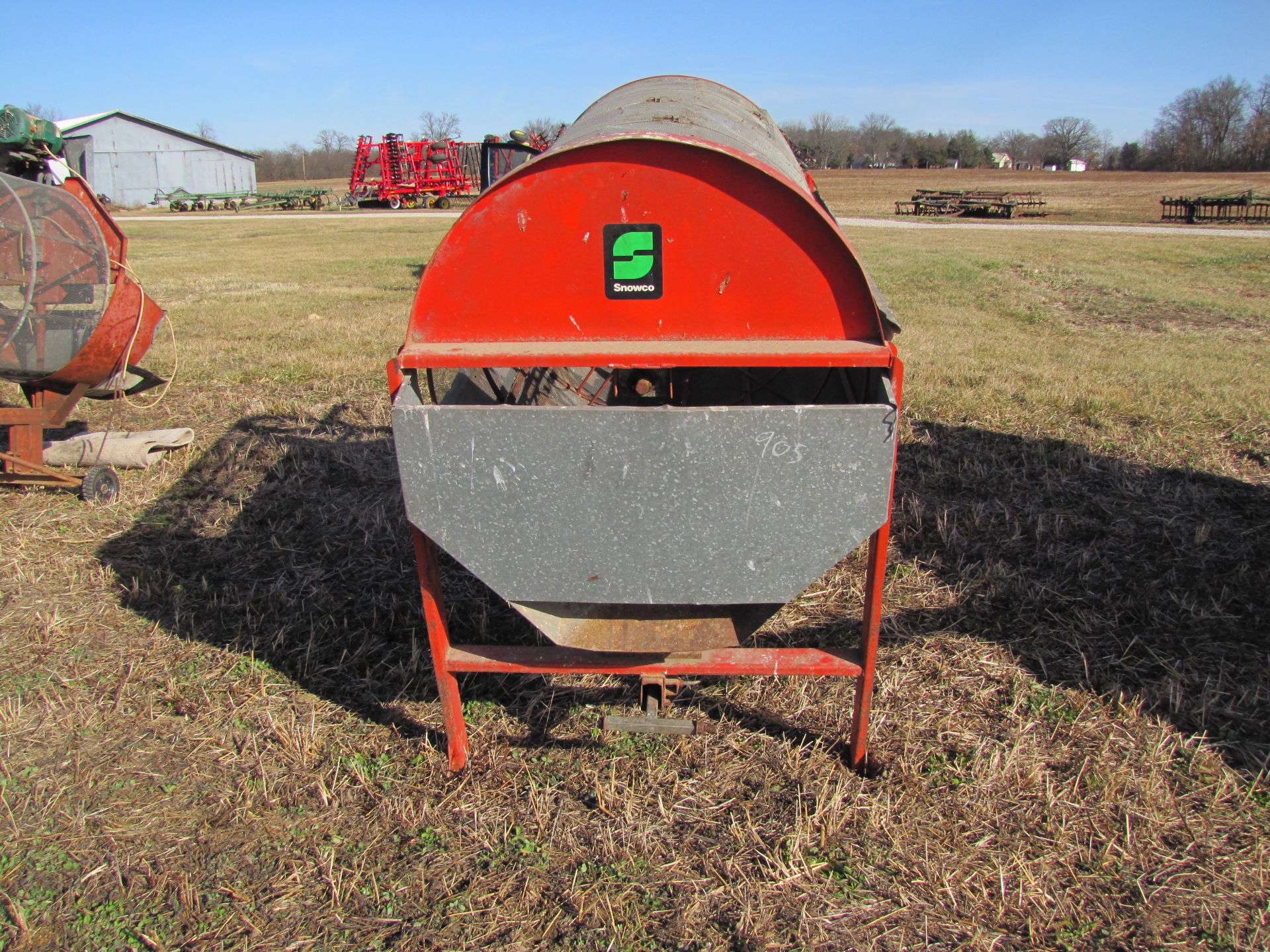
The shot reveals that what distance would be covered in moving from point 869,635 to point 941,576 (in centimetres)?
166

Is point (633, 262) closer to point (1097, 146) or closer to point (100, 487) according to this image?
point (100, 487)

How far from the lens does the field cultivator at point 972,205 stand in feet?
97.8

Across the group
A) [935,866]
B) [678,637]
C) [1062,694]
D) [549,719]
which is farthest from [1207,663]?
[549,719]

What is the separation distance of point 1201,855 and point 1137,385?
206 inches

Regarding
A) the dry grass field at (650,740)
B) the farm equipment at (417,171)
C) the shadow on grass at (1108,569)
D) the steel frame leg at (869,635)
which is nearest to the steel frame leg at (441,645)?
the dry grass field at (650,740)

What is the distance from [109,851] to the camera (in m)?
2.60

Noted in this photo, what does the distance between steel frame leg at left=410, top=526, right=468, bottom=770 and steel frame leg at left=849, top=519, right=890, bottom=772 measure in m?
1.34

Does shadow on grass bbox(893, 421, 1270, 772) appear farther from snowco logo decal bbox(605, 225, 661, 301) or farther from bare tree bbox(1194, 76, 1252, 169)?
bare tree bbox(1194, 76, 1252, 169)

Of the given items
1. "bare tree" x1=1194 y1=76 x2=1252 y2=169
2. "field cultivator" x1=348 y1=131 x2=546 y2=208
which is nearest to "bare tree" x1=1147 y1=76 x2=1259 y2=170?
"bare tree" x1=1194 y1=76 x2=1252 y2=169

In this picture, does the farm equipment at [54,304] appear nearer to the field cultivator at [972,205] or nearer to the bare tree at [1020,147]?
the field cultivator at [972,205]

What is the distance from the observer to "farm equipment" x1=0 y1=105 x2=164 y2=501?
4562mm

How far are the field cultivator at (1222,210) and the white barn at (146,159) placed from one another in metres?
47.6

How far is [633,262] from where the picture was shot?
236 cm

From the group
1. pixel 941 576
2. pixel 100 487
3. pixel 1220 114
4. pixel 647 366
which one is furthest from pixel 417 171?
pixel 1220 114
